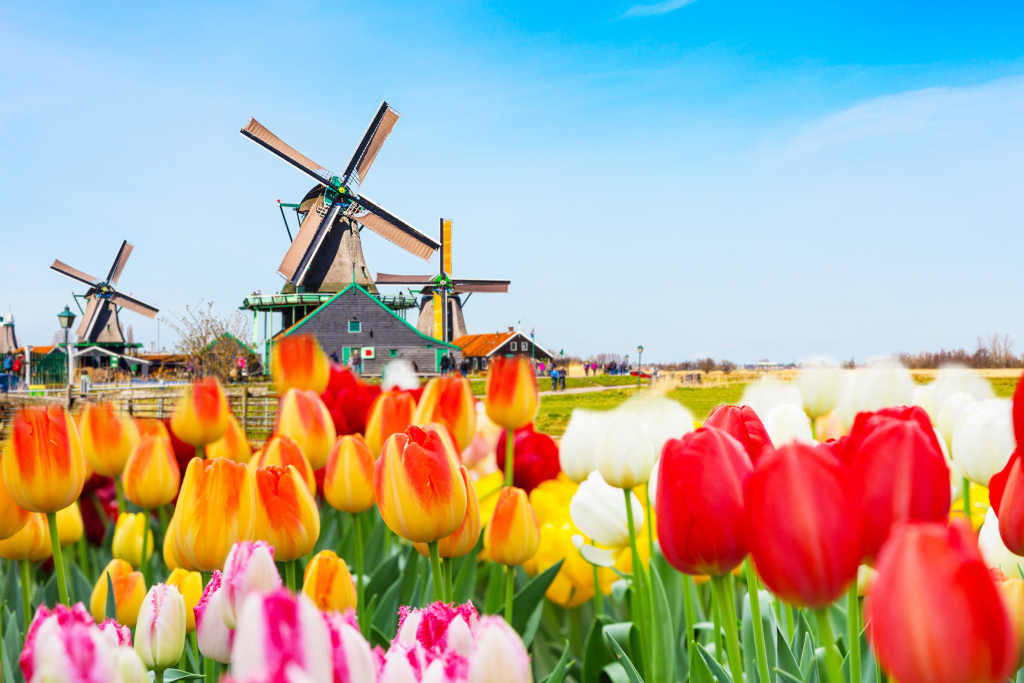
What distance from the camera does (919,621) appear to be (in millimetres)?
382

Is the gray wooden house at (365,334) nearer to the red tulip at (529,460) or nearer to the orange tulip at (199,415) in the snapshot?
the red tulip at (529,460)

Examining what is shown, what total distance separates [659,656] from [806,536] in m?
0.75

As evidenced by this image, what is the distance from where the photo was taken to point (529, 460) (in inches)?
80.5

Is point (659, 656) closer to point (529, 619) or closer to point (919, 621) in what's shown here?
point (529, 619)

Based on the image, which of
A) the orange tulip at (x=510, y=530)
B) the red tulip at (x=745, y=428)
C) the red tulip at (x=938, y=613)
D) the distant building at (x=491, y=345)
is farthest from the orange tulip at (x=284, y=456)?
the distant building at (x=491, y=345)

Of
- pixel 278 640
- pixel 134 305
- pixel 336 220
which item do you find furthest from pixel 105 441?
pixel 134 305

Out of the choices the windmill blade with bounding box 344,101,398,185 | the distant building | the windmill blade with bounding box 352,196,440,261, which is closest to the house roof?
the distant building

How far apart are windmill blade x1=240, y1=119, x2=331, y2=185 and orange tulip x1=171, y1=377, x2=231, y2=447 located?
29023mm

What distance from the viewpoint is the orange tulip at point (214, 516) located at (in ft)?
3.21

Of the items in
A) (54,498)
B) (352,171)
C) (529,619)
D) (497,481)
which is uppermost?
(352,171)

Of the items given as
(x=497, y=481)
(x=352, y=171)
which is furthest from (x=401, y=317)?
(x=497, y=481)

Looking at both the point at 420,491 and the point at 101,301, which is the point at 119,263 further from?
the point at 420,491

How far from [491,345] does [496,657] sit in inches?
1606

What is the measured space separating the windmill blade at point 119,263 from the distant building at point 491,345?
1796cm
